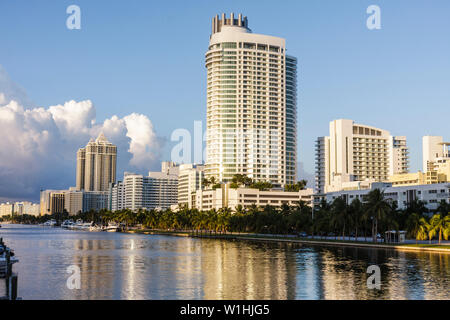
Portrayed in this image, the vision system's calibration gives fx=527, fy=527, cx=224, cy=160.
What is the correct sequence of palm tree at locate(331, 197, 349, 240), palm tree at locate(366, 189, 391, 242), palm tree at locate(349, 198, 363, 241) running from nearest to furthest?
1. palm tree at locate(366, 189, 391, 242)
2. palm tree at locate(349, 198, 363, 241)
3. palm tree at locate(331, 197, 349, 240)

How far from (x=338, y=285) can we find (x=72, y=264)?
4480cm

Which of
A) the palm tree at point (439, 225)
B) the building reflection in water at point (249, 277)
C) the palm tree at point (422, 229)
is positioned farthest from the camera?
the palm tree at point (422, 229)

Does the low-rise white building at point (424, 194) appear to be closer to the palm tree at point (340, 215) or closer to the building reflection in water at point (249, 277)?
the palm tree at point (340, 215)

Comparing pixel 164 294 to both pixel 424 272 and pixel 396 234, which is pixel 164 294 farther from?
pixel 396 234

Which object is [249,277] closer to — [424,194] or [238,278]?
[238,278]

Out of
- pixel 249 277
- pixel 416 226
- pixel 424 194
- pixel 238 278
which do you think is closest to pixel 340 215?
pixel 416 226

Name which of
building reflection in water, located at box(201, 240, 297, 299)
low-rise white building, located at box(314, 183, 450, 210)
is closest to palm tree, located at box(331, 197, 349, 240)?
low-rise white building, located at box(314, 183, 450, 210)

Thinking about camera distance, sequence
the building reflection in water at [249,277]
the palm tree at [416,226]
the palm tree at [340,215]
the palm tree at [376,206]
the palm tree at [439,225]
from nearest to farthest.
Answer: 1. the building reflection in water at [249,277]
2. the palm tree at [439,225]
3. the palm tree at [416,226]
4. the palm tree at [376,206]
5. the palm tree at [340,215]

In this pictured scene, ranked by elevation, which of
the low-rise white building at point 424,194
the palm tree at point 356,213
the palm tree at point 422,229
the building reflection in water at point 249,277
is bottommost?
the building reflection in water at point 249,277

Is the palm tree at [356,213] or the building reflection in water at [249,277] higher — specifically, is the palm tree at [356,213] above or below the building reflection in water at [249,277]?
above

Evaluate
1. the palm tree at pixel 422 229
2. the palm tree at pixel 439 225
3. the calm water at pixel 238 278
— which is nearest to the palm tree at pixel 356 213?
the palm tree at pixel 422 229

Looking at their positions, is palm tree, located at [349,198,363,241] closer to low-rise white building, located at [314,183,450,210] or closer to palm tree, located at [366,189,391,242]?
palm tree, located at [366,189,391,242]
